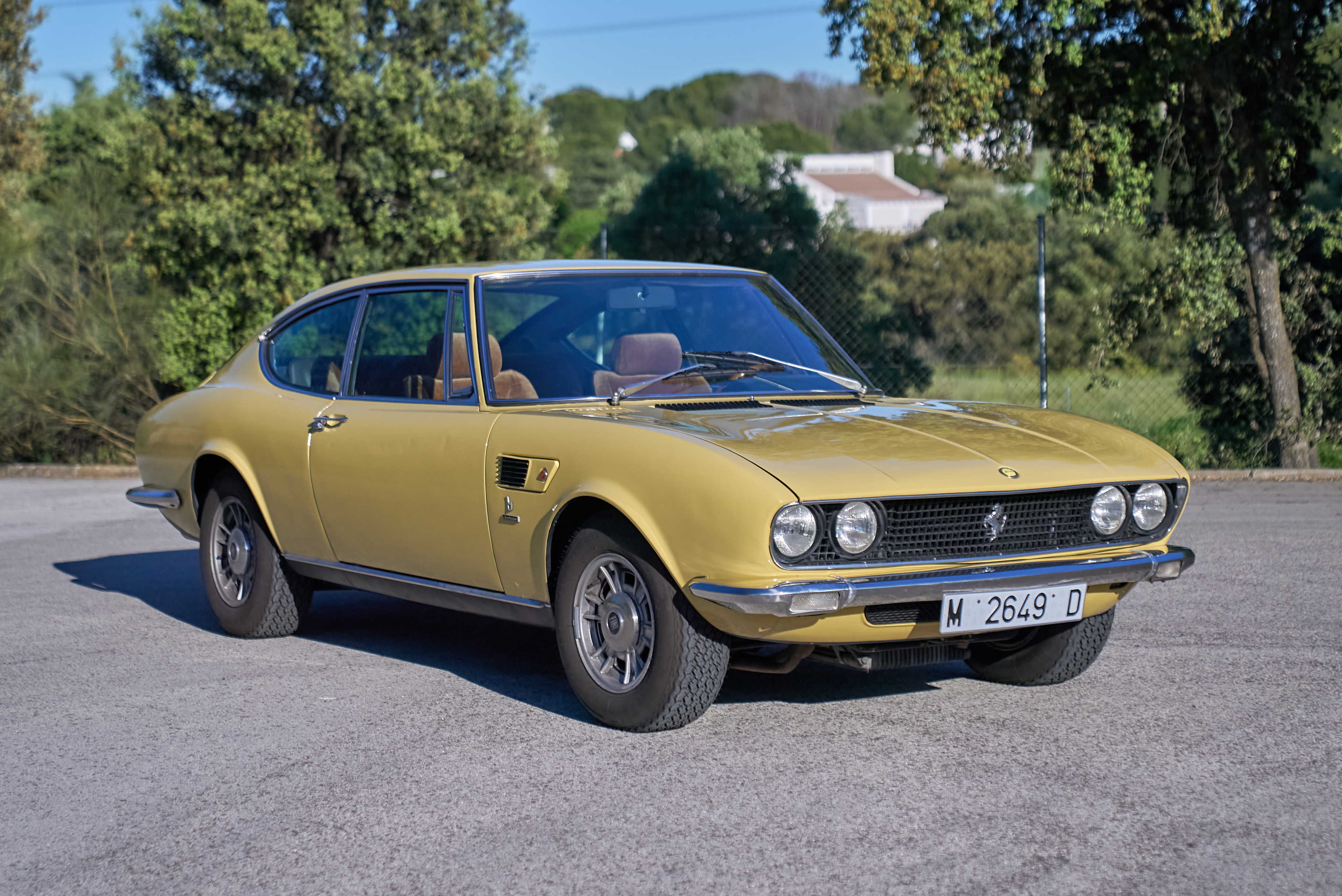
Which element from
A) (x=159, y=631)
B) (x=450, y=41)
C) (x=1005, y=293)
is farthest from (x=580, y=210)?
(x=159, y=631)

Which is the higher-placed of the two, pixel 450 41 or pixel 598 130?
pixel 598 130

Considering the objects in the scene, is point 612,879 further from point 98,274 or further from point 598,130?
point 598,130

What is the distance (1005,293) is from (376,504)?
31643 mm

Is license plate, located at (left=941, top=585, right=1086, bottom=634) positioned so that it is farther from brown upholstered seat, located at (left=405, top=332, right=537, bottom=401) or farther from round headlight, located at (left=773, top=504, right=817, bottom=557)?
brown upholstered seat, located at (left=405, top=332, right=537, bottom=401)

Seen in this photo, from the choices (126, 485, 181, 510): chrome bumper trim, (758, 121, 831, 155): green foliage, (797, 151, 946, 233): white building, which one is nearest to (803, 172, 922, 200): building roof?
(797, 151, 946, 233): white building

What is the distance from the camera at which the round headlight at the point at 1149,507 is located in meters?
4.64

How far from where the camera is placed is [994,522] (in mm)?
4336

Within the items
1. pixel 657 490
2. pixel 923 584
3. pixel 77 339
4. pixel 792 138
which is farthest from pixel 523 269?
pixel 792 138

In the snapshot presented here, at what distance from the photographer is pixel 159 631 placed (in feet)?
21.6

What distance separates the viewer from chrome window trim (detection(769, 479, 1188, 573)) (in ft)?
13.3

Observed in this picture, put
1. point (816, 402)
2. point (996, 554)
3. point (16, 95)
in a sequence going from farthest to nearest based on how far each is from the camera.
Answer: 1. point (16, 95)
2. point (816, 402)
3. point (996, 554)

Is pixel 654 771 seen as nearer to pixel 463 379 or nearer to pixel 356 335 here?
pixel 463 379

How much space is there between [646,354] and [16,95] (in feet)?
96.9

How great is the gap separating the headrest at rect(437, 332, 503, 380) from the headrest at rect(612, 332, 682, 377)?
0.44m
